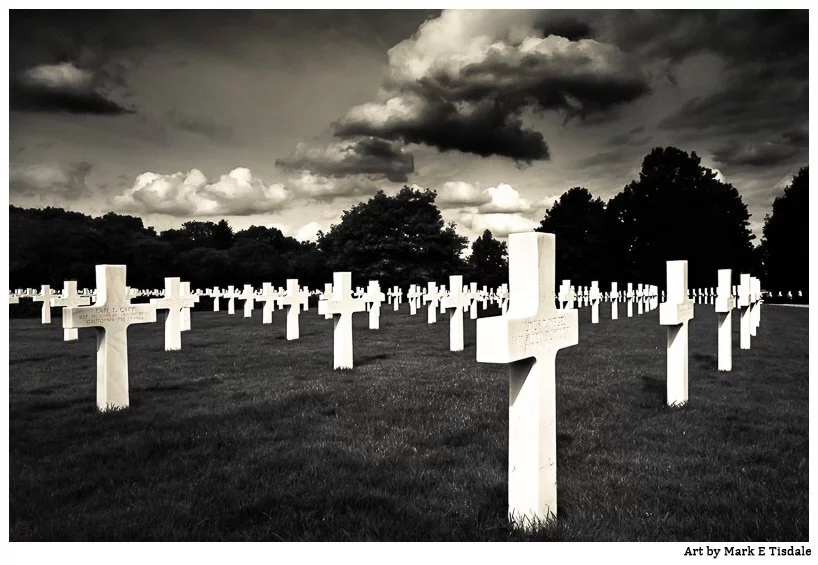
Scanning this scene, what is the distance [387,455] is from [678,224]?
3645 cm

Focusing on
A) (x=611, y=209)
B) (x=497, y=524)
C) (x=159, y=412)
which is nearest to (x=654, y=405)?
(x=497, y=524)

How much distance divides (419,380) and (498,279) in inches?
1492

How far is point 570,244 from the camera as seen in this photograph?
4541cm

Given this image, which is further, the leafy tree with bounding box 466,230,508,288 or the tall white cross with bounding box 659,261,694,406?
the leafy tree with bounding box 466,230,508,288

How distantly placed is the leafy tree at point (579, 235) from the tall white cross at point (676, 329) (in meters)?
Result: 33.6

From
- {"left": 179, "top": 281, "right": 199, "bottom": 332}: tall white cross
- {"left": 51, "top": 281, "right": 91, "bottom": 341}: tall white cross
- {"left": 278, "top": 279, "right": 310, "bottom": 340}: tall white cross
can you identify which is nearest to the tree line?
{"left": 51, "top": 281, "right": 91, "bottom": 341}: tall white cross

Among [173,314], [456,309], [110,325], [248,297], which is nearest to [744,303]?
→ [456,309]

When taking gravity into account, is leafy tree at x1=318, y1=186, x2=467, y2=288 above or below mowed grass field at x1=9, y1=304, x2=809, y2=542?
above

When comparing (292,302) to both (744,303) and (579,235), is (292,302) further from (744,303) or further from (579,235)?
(579,235)

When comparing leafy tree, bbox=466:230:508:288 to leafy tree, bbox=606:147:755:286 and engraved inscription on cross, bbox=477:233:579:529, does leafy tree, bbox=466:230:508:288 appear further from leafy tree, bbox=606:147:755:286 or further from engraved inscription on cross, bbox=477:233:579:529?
engraved inscription on cross, bbox=477:233:579:529

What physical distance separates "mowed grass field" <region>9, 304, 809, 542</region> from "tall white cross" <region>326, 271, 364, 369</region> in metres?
0.27

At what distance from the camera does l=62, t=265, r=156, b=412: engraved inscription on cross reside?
584 cm

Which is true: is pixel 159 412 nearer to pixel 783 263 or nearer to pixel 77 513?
pixel 77 513

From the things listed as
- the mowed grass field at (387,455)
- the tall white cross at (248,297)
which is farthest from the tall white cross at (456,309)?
the tall white cross at (248,297)
